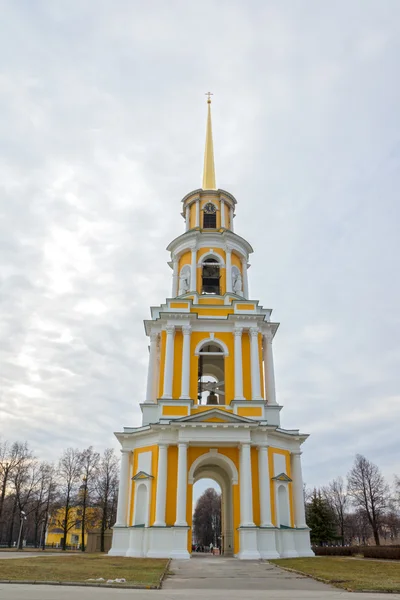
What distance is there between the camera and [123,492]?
25266 millimetres

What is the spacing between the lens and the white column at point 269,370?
27428mm

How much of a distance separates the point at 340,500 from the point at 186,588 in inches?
2671

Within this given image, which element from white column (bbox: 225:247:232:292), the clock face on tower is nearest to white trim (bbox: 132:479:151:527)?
white column (bbox: 225:247:232:292)

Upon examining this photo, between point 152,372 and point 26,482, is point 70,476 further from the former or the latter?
point 152,372

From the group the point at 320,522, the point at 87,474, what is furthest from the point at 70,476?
the point at 320,522

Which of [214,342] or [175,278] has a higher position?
[175,278]

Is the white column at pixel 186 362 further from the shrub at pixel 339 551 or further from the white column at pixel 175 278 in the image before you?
the shrub at pixel 339 551

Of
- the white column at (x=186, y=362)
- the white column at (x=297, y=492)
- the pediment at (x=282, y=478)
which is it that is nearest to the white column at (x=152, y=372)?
the white column at (x=186, y=362)

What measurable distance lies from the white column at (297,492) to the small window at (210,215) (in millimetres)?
15830

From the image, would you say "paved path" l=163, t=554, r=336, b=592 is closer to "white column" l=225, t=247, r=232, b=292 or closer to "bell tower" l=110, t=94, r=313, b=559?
"bell tower" l=110, t=94, r=313, b=559

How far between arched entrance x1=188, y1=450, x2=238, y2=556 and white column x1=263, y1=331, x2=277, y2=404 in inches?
188

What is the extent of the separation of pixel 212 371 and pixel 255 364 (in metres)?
6.30

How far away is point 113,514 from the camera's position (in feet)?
179

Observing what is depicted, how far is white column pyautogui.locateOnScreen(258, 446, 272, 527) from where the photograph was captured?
22663 millimetres
